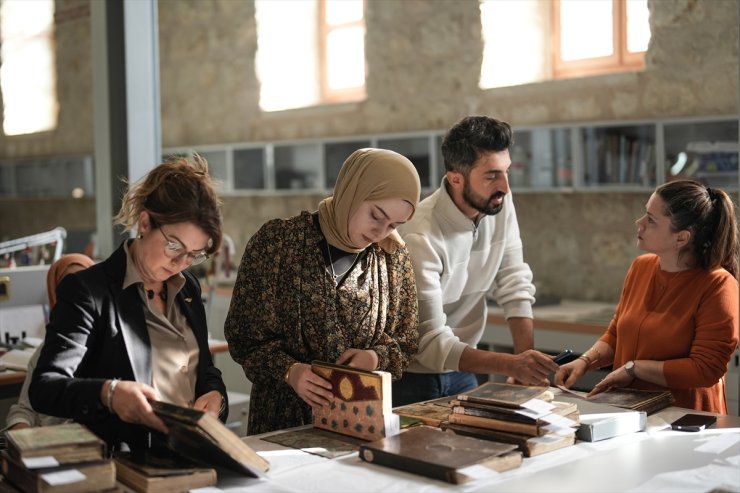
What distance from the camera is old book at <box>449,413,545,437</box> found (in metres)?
2.12

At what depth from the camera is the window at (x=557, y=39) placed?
19.0ft

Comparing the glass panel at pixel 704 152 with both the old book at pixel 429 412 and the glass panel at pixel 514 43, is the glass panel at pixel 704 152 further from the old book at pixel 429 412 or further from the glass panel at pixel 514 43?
the old book at pixel 429 412

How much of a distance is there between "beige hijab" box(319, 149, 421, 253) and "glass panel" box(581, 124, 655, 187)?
3353 millimetres

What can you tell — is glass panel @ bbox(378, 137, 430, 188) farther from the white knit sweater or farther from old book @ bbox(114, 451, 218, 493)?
old book @ bbox(114, 451, 218, 493)

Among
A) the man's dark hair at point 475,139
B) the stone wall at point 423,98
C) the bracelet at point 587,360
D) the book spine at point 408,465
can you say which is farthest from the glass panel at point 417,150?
the book spine at point 408,465

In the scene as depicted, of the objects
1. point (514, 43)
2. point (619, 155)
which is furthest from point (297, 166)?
point (619, 155)

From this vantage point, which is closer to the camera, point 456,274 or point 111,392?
point 111,392

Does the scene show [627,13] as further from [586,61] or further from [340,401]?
[340,401]

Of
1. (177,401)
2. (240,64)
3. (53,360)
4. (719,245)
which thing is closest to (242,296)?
(177,401)

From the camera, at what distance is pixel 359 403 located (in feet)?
7.11

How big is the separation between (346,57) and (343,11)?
1.23 feet

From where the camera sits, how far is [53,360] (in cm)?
198

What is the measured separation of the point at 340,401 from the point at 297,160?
5.63 m

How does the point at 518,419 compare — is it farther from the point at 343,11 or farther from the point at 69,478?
the point at 343,11
